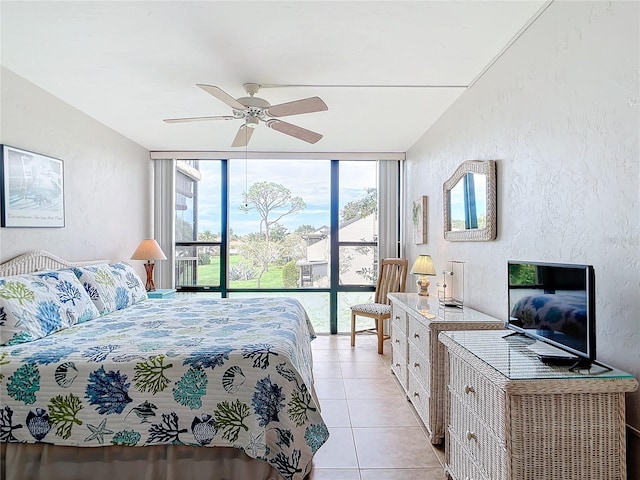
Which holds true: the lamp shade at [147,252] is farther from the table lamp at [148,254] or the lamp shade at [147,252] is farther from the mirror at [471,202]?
the mirror at [471,202]

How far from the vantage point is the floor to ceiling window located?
18.1 feet

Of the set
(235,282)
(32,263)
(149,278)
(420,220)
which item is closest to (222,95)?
(32,263)

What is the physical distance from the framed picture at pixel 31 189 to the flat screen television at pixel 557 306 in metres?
3.36

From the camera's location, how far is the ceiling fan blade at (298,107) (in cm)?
265

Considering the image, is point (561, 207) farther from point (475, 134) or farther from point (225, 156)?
point (225, 156)

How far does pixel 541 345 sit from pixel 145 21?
2731 mm

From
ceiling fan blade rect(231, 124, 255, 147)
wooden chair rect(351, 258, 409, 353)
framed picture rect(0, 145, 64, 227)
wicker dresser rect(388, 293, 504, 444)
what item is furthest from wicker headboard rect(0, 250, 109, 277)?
wooden chair rect(351, 258, 409, 353)

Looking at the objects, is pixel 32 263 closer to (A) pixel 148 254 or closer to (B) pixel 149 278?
(A) pixel 148 254

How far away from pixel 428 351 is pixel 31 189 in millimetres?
3206

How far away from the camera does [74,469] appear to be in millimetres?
1919

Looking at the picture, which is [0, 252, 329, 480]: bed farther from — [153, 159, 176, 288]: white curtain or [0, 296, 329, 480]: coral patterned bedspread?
[153, 159, 176, 288]: white curtain

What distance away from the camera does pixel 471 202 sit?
3.01m

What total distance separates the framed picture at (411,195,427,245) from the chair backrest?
43 centimetres

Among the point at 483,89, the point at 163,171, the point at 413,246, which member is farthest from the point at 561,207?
the point at 163,171
